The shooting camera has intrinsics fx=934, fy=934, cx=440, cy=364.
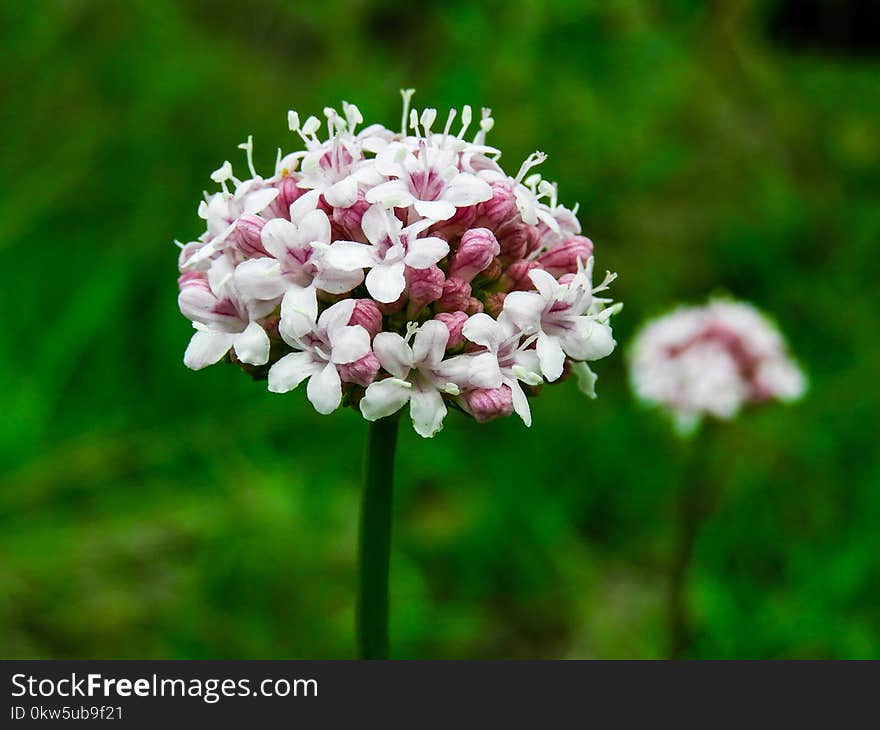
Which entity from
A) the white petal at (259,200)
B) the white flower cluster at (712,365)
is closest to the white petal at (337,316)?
the white petal at (259,200)

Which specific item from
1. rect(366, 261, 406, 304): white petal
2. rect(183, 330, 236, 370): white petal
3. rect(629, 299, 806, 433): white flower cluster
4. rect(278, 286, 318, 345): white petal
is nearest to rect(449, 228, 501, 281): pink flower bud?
rect(366, 261, 406, 304): white petal

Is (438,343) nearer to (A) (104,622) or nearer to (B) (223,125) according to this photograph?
(A) (104,622)

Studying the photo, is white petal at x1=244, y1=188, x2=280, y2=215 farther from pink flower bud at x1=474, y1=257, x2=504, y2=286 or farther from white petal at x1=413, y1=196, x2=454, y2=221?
pink flower bud at x1=474, y1=257, x2=504, y2=286

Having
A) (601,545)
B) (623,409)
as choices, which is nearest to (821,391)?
(623,409)

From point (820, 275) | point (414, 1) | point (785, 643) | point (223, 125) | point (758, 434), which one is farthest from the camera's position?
point (414, 1)

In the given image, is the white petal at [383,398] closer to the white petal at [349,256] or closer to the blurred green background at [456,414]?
the white petal at [349,256]
